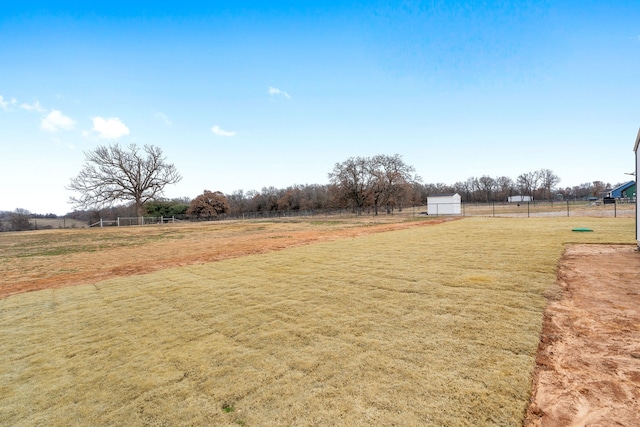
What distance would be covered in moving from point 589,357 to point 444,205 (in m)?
38.2

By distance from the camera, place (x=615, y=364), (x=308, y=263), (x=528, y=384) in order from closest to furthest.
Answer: (x=528, y=384)
(x=615, y=364)
(x=308, y=263)

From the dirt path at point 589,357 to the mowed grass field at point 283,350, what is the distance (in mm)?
168

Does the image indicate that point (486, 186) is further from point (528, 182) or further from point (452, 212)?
point (452, 212)

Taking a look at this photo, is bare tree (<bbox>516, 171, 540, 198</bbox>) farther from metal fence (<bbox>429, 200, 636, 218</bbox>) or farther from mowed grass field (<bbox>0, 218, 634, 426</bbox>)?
mowed grass field (<bbox>0, 218, 634, 426</bbox>)

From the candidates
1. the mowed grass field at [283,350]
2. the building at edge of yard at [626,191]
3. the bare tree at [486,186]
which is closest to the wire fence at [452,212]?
the building at edge of yard at [626,191]

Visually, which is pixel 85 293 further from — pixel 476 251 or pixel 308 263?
pixel 476 251

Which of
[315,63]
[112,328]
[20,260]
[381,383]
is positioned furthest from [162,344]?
[315,63]

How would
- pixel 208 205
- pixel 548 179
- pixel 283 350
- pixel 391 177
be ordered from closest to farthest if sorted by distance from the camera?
pixel 283 350, pixel 391 177, pixel 208 205, pixel 548 179

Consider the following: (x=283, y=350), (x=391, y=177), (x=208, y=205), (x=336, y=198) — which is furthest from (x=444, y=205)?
(x=208, y=205)

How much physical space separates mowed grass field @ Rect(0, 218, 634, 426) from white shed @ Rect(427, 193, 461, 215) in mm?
34063

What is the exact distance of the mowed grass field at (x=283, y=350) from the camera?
2354mm

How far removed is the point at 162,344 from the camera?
3691mm

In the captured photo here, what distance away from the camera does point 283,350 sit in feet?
10.8

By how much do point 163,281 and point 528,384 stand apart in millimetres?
7095
